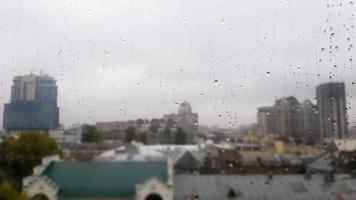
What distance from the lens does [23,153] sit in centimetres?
3362

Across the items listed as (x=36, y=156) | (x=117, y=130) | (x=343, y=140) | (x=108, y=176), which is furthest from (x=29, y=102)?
(x=108, y=176)

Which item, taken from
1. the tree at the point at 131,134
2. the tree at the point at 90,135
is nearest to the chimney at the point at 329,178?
the tree at the point at 131,134

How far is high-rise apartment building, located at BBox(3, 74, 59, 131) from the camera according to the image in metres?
66.4

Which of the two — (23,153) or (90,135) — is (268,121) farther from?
(90,135)

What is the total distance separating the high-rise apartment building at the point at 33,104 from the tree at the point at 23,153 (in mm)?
27196

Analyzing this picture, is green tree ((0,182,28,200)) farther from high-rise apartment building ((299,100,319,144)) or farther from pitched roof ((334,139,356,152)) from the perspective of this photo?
pitched roof ((334,139,356,152))

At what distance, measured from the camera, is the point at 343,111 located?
1182 inches

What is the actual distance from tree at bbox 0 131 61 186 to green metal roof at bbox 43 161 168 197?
7.47 meters

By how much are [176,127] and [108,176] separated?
2547 centimetres

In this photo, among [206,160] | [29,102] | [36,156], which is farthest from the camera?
[29,102]

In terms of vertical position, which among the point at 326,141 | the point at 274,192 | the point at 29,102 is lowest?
the point at 274,192

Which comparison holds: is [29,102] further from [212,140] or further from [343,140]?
[343,140]

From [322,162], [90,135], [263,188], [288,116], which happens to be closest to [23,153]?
[90,135]

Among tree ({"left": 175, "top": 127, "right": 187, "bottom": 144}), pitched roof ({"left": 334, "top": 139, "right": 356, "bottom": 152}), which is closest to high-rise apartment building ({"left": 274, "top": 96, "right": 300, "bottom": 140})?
pitched roof ({"left": 334, "top": 139, "right": 356, "bottom": 152})
